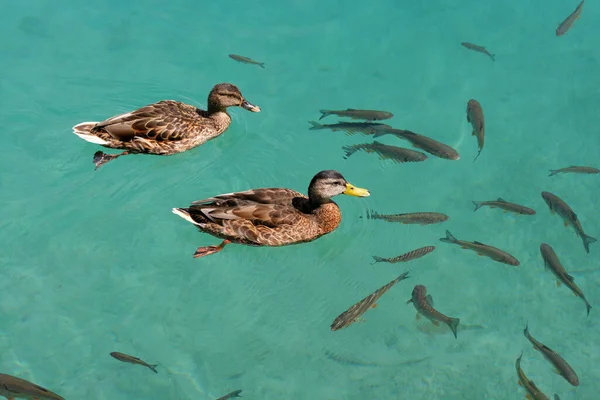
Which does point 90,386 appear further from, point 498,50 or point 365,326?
point 498,50

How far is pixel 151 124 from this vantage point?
22.1 ft

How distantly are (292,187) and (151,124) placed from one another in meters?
1.59

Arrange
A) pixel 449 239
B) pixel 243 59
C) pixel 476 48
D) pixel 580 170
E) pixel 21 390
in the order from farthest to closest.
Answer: pixel 476 48
pixel 243 59
pixel 580 170
pixel 449 239
pixel 21 390

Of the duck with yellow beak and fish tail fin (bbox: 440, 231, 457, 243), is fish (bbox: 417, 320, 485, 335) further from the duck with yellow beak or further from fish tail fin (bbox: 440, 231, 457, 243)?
the duck with yellow beak

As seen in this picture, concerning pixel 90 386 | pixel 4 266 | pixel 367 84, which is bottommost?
pixel 90 386

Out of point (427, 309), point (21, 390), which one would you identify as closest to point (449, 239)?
point (427, 309)

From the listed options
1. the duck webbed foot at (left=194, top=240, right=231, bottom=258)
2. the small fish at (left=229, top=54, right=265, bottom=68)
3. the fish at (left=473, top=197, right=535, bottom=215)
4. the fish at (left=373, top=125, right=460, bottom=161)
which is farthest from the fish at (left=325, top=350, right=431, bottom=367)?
the small fish at (left=229, top=54, right=265, bottom=68)

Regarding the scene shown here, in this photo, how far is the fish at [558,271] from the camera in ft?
18.6

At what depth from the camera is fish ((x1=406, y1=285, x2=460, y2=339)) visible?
5.41 metres

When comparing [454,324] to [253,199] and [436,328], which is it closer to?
[436,328]

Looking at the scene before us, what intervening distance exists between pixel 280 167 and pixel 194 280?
1720 mm

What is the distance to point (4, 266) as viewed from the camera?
19.7ft

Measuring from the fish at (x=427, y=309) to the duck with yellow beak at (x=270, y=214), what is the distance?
1.05 m

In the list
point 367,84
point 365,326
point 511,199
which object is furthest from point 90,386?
point 367,84
